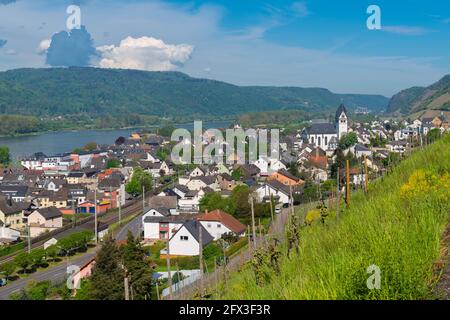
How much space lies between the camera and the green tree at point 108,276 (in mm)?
6062

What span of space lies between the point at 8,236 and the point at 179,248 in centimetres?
577

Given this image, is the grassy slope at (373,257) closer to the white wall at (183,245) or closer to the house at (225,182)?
the white wall at (183,245)

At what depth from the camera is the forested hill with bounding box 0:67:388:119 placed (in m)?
80.4

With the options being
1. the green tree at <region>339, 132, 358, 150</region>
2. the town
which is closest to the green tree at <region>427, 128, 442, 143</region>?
the town

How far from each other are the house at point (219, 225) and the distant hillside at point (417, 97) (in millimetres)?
44232

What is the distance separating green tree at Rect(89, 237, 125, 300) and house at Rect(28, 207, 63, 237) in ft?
24.5

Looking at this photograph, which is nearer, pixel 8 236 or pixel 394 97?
pixel 8 236

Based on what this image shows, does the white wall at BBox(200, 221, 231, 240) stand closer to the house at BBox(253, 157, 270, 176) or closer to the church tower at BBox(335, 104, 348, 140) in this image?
the house at BBox(253, 157, 270, 176)

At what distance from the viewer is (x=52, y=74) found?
3967 inches

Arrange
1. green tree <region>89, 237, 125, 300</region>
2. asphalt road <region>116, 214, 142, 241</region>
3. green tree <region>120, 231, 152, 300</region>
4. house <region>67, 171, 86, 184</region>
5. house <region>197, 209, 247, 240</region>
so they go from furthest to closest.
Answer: house <region>67, 171, 86, 184</region> < asphalt road <region>116, 214, 142, 241</region> < house <region>197, 209, 247, 240</region> < green tree <region>120, 231, 152, 300</region> < green tree <region>89, 237, 125, 300</region>

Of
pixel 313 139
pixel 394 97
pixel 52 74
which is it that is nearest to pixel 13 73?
pixel 52 74

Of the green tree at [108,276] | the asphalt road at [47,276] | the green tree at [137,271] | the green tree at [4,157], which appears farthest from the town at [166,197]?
the green tree at [4,157]

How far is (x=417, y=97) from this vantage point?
78.5 meters
